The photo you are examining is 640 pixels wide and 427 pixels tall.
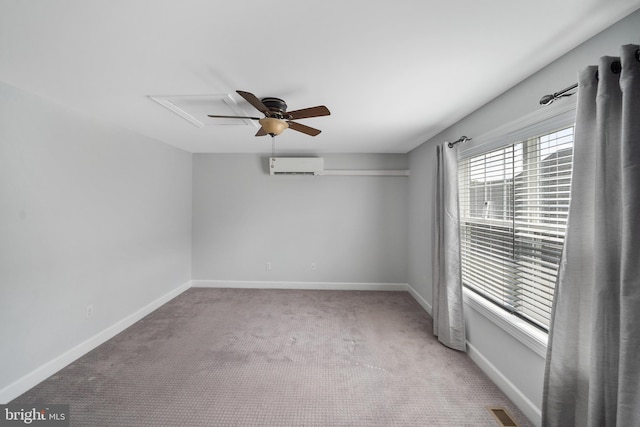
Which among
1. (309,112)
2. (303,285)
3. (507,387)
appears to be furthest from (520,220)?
(303,285)

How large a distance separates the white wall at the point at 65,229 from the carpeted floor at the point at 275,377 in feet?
1.04

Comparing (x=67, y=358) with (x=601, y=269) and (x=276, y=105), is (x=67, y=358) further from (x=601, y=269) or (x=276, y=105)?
(x=601, y=269)

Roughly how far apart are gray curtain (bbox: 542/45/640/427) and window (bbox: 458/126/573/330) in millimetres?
310

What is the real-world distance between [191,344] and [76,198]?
1775mm

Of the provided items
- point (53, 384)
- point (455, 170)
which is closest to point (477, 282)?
point (455, 170)

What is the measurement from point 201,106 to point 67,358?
2.52 meters

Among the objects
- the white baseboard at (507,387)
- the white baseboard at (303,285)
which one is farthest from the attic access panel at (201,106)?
the white baseboard at (507,387)

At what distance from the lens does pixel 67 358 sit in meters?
2.10

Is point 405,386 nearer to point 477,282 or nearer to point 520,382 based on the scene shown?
point 520,382

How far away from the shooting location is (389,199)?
3.97 metres

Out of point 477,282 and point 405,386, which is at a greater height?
point 477,282

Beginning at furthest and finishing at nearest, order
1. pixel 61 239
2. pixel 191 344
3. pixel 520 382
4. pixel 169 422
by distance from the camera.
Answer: pixel 191 344, pixel 61 239, pixel 520 382, pixel 169 422

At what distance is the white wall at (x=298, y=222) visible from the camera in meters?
3.98

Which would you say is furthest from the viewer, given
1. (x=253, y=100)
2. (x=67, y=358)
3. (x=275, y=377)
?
(x=67, y=358)
